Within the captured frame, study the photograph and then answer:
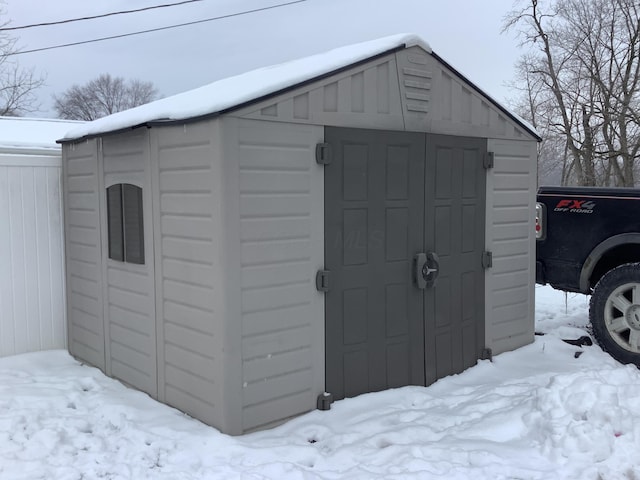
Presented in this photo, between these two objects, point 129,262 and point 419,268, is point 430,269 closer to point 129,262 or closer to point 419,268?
point 419,268

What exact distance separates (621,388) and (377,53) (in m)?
2.89

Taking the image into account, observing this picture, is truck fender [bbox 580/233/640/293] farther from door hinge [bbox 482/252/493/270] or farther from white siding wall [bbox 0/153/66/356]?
white siding wall [bbox 0/153/66/356]

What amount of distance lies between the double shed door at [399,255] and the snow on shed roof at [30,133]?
322 cm

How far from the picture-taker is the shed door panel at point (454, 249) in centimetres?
489

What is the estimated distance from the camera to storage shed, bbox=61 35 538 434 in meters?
3.88

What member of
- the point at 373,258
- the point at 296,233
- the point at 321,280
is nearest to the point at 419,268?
the point at 373,258

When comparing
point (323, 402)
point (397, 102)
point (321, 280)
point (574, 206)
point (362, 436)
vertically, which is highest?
point (397, 102)

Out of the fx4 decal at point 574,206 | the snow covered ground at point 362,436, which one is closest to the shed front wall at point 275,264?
the snow covered ground at point 362,436

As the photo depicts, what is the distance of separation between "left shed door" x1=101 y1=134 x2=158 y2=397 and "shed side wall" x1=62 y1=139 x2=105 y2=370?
17 cm

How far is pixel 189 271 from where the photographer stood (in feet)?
13.4

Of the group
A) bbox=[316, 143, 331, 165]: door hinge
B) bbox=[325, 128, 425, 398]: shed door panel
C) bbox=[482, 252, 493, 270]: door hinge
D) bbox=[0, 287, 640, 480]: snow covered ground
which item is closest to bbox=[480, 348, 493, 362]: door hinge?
bbox=[0, 287, 640, 480]: snow covered ground

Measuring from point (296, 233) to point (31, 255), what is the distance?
2.98 meters

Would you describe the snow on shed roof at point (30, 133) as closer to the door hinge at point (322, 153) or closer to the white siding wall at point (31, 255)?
the white siding wall at point (31, 255)

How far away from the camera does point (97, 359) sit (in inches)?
209
